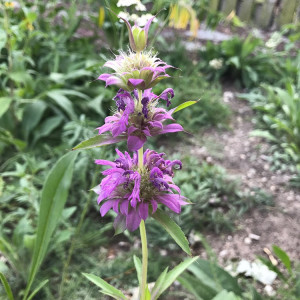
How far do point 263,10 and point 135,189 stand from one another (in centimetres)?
523

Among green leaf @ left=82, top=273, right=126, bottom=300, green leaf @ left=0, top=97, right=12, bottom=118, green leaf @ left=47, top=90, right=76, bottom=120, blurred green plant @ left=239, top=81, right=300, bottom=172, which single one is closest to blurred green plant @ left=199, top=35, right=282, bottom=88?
blurred green plant @ left=239, top=81, right=300, bottom=172

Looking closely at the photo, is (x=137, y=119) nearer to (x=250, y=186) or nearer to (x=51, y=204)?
(x=51, y=204)

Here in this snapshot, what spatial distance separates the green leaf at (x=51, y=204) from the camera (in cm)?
149

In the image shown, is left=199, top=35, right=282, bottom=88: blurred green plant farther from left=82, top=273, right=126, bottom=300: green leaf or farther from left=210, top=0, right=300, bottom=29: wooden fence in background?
left=82, top=273, right=126, bottom=300: green leaf

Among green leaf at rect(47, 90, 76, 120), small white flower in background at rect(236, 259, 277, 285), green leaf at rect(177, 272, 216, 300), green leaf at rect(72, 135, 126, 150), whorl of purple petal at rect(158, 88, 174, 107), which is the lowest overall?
small white flower in background at rect(236, 259, 277, 285)

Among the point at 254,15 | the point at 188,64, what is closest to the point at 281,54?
the point at 188,64

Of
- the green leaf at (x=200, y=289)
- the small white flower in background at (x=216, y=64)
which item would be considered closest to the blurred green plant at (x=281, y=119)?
the small white flower in background at (x=216, y=64)

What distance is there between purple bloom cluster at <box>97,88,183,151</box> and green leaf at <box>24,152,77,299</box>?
0.67 metres

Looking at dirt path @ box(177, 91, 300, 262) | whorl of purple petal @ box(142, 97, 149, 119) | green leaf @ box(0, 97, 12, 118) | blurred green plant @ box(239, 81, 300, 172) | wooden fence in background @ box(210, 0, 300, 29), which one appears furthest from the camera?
wooden fence in background @ box(210, 0, 300, 29)

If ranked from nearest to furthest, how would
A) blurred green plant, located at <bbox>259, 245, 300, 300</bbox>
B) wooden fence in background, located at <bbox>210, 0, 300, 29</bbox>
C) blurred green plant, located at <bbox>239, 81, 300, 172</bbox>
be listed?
blurred green plant, located at <bbox>259, 245, 300, 300</bbox> → blurred green plant, located at <bbox>239, 81, 300, 172</bbox> → wooden fence in background, located at <bbox>210, 0, 300, 29</bbox>

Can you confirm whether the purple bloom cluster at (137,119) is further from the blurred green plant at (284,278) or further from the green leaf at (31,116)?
the green leaf at (31,116)

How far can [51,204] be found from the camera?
5.00 feet

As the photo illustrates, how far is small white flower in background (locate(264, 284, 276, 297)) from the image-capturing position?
1.69 meters

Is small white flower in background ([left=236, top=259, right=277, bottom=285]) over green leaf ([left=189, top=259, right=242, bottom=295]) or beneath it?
beneath
